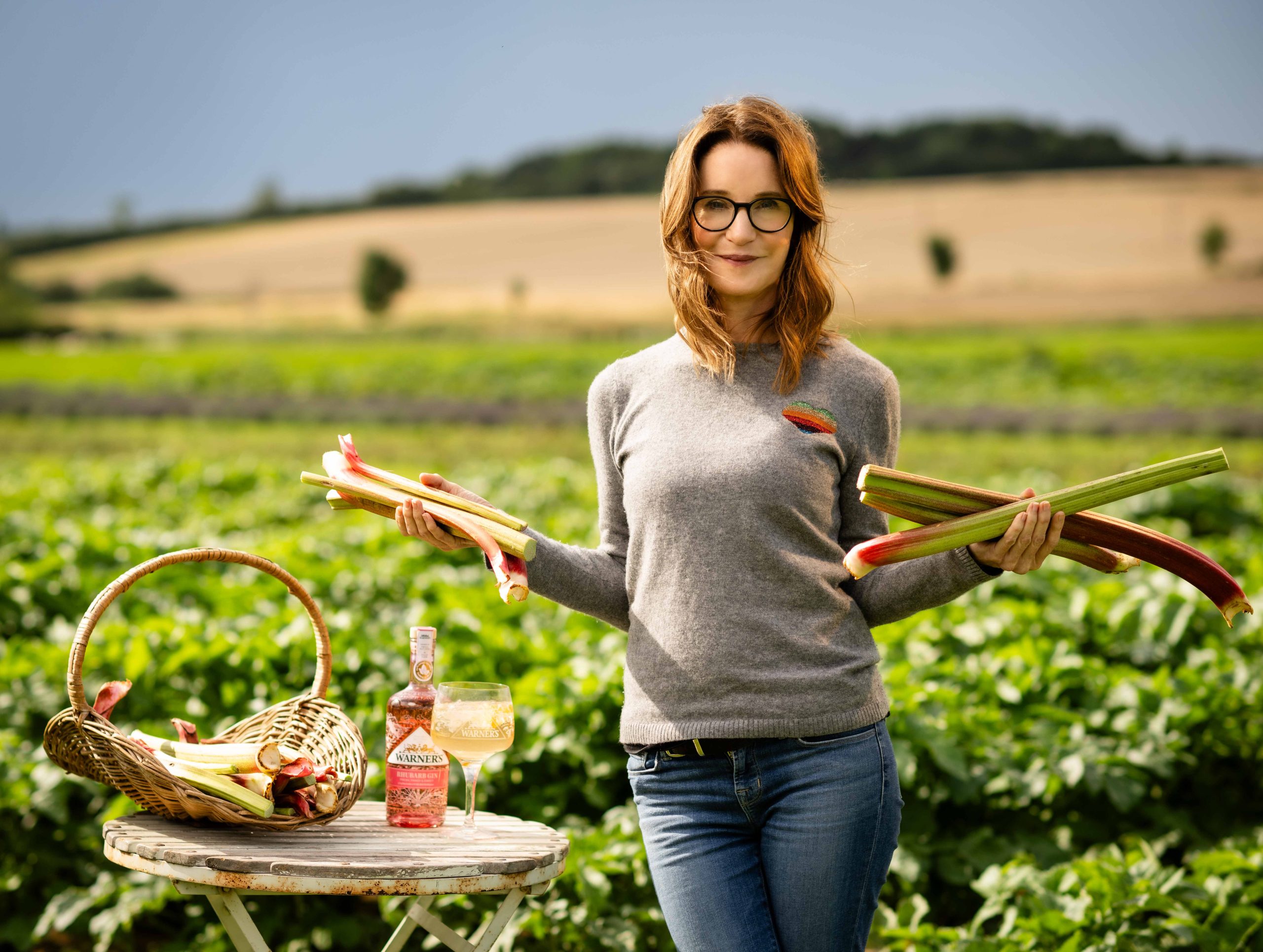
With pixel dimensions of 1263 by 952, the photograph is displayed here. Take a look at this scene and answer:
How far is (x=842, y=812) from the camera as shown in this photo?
2088 mm

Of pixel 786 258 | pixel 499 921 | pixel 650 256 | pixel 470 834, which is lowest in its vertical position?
pixel 499 921

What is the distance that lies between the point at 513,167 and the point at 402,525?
143 ft

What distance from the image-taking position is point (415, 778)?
239 cm

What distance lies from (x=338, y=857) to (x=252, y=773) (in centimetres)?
28

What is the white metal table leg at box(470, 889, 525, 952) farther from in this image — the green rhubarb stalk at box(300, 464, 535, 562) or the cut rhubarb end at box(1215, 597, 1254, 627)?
the cut rhubarb end at box(1215, 597, 1254, 627)

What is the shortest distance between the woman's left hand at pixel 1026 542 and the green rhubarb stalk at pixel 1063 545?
0.12 ft

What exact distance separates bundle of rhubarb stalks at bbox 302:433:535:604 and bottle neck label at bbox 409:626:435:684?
0.66ft

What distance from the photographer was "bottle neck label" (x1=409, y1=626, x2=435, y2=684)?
2.33 m

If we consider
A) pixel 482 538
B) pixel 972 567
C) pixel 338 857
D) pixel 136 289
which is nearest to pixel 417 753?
pixel 338 857

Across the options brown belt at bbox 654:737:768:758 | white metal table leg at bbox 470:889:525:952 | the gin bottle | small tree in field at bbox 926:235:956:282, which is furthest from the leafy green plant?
brown belt at bbox 654:737:768:758

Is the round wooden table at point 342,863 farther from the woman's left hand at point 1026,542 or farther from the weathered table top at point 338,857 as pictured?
the woman's left hand at point 1026,542

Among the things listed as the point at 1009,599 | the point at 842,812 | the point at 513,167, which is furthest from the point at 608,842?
the point at 513,167

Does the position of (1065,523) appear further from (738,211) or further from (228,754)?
(228,754)

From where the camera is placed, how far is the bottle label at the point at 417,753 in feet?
7.72
